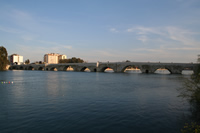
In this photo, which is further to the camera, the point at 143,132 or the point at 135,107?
the point at 135,107

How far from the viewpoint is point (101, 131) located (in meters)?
8.30

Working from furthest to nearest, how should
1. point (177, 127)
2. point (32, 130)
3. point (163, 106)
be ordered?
point (163, 106) → point (177, 127) → point (32, 130)

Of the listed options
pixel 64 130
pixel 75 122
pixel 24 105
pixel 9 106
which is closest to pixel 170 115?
pixel 75 122

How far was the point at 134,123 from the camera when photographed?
9500 millimetres

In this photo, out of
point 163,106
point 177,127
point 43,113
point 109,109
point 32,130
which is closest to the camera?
point 32,130

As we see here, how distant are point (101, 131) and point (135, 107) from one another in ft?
18.1

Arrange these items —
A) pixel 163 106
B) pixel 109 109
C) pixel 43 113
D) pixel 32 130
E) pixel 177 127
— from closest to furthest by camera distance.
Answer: pixel 32 130 → pixel 177 127 → pixel 43 113 → pixel 109 109 → pixel 163 106

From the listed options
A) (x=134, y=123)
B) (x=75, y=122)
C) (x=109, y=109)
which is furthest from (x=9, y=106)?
(x=134, y=123)

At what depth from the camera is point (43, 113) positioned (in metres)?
11.0

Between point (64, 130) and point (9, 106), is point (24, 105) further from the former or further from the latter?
point (64, 130)

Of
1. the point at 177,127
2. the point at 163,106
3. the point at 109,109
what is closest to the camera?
the point at 177,127

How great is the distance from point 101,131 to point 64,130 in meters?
1.98

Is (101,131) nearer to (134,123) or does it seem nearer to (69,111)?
(134,123)

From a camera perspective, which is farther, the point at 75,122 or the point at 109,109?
the point at 109,109
